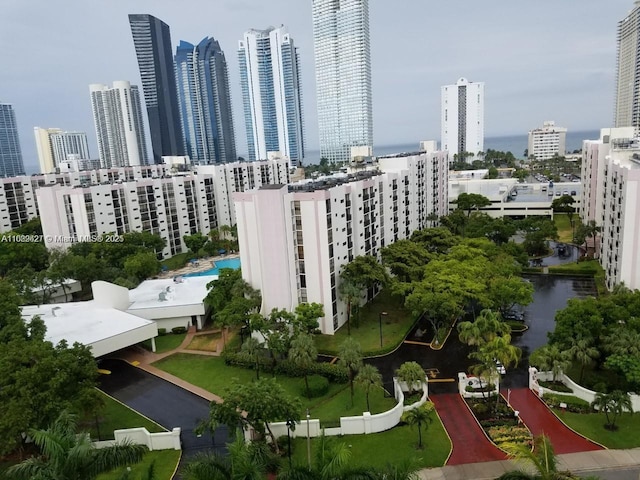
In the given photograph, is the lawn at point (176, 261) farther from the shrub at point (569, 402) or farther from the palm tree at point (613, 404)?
the palm tree at point (613, 404)

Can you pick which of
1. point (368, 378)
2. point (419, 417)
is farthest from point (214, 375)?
point (419, 417)

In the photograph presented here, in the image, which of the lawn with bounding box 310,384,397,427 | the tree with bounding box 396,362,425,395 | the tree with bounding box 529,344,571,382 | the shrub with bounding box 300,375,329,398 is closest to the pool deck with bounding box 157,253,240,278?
the shrub with bounding box 300,375,329,398

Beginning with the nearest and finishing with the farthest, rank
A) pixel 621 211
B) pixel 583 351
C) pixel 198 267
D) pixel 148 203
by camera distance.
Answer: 1. pixel 583 351
2. pixel 621 211
3. pixel 198 267
4. pixel 148 203

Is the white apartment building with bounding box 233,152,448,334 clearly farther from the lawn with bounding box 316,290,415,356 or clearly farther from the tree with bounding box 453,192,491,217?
the tree with bounding box 453,192,491,217

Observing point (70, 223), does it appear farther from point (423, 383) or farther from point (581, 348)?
point (581, 348)

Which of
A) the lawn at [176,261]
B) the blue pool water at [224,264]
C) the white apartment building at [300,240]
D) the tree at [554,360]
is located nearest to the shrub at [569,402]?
the tree at [554,360]

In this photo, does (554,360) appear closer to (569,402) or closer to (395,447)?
(569,402)
